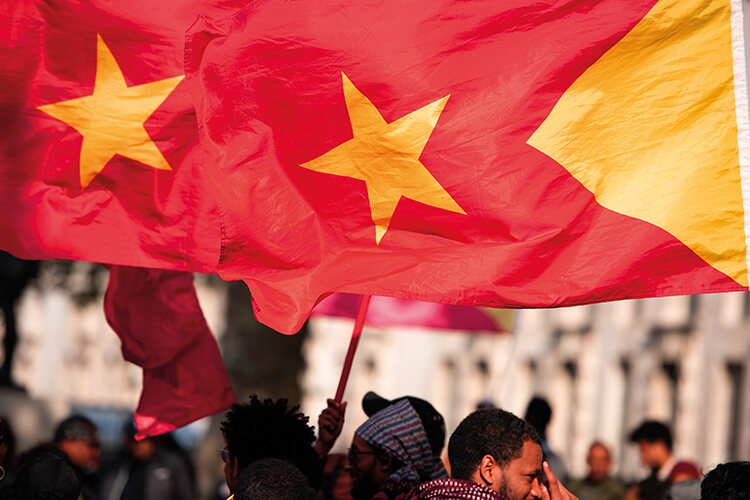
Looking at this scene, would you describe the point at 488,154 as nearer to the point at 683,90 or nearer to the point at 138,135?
the point at 683,90

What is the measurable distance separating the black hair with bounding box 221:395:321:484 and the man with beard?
0.77 metres

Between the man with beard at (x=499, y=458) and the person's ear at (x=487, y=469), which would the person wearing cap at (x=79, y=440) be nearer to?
the man with beard at (x=499, y=458)

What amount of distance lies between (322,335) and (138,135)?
104 ft

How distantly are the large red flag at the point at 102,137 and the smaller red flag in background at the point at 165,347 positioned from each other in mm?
956

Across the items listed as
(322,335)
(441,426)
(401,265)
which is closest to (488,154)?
(401,265)

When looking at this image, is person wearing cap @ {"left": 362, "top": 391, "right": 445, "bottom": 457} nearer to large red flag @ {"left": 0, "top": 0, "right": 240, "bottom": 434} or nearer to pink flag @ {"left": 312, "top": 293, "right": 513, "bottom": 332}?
large red flag @ {"left": 0, "top": 0, "right": 240, "bottom": 434}

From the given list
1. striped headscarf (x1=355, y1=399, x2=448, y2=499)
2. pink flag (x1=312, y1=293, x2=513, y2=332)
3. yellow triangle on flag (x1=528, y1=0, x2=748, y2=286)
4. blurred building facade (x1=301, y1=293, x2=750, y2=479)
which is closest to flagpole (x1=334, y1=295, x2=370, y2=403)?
striped headscarf (x1=355, y1=399, x2=448, y2=499)

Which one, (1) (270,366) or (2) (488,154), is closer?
(2) (488,154)

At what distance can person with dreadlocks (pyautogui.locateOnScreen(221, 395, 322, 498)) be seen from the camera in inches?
233

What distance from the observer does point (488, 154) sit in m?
6.21

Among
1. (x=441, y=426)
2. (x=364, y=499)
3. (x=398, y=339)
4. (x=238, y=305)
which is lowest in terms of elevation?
(x=364, y=499)

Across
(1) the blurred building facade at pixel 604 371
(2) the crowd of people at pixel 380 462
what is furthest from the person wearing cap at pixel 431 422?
(1) the blurred building facade at pixel 604 371

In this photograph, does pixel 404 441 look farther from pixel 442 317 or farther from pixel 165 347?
pixel 442 317

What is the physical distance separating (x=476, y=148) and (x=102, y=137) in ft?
7.04
